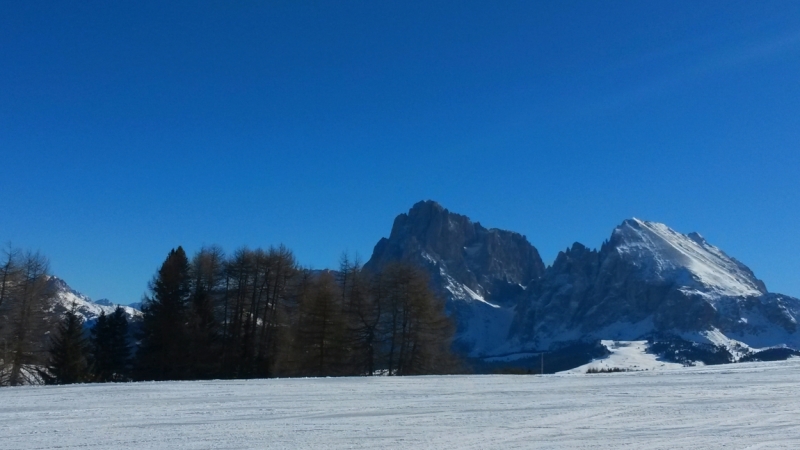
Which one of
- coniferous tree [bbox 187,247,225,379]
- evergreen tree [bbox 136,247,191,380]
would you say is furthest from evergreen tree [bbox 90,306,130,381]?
coniferous tree [bbox 187,247,225,379]

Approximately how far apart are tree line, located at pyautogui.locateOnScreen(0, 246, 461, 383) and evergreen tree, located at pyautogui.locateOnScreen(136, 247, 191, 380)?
0.06 meters

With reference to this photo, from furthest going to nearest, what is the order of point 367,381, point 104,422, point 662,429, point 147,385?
point 367,381 < point 147,385 < point 104,422 < point 662,429

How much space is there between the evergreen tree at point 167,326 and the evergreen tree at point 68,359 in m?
4.22

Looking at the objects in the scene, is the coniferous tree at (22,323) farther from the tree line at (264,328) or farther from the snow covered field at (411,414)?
the snow covered field at (411,414)

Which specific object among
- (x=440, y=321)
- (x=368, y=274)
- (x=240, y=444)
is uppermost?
(x=368, y=274)

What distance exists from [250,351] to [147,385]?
2229cm

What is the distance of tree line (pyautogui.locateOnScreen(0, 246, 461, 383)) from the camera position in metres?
39.1

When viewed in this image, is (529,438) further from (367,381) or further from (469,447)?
(367,381)

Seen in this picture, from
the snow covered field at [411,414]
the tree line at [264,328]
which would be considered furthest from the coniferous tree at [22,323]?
the snow covered field at [411,414]

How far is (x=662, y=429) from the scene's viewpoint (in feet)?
40.2

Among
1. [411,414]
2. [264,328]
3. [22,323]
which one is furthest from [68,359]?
[411,414]

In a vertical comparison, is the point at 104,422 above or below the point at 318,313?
below

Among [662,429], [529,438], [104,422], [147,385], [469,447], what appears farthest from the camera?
[147,385]

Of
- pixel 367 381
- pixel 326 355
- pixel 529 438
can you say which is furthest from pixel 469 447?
pixel 326 355
